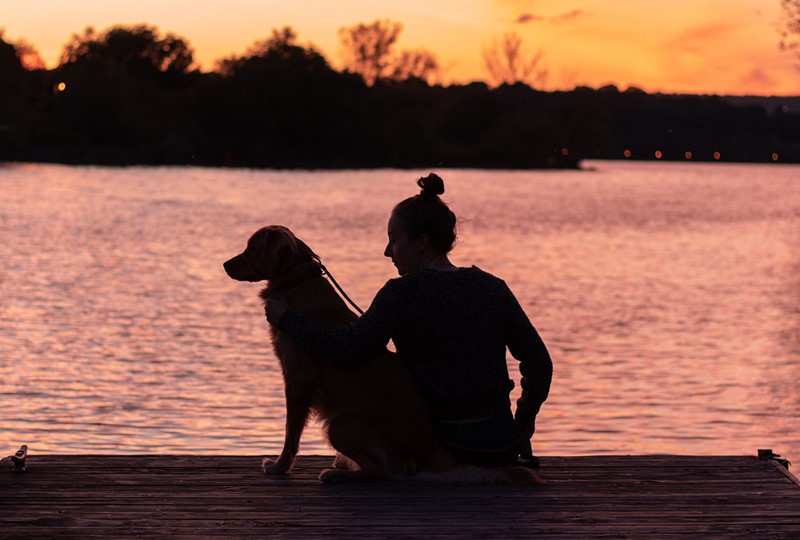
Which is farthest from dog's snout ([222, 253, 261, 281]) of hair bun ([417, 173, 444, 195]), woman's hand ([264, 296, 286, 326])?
hair bun ([417, 173, 444, 195])

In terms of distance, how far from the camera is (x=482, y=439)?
581cm

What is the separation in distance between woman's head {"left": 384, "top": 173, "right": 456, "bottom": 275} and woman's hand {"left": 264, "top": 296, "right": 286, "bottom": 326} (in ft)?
1.88

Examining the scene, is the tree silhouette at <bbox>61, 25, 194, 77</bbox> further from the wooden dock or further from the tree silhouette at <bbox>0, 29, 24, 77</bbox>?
the wooden dock

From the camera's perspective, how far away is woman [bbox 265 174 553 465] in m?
5.58

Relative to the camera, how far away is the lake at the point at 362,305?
41.2ft

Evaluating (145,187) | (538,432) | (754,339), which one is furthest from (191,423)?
(145,187)

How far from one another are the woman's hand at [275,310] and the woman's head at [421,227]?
1.88 feet

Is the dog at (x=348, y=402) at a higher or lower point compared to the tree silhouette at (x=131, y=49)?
lower

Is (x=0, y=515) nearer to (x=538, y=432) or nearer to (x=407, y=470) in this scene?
(x=407, y=470)

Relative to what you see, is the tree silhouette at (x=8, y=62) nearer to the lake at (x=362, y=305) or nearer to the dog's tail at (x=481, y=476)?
the lake at (x=362, y=305)

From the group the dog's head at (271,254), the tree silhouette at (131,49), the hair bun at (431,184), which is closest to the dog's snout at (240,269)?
the dog's head at (271,254)

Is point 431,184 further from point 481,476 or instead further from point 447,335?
point 481,476

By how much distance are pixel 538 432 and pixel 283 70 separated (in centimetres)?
11424

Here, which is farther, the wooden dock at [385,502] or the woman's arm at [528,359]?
the woman's arm at [528,359]
